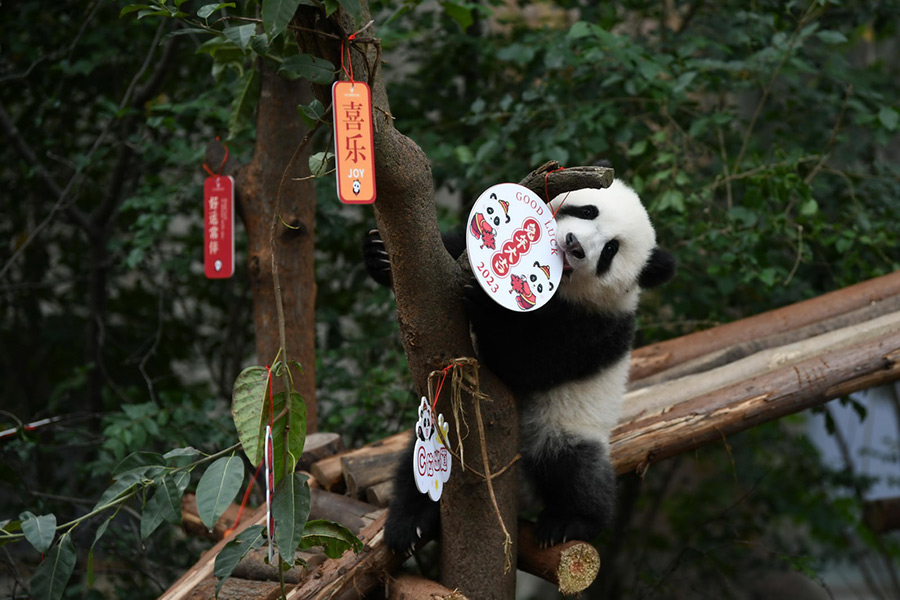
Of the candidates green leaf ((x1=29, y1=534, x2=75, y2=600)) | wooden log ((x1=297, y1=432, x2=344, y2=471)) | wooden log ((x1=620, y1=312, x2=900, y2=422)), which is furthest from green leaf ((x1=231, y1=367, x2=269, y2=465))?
wooden log ((x1=620, y1=312, x2=900, y2=422))

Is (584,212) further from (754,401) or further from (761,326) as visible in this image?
(761,326)

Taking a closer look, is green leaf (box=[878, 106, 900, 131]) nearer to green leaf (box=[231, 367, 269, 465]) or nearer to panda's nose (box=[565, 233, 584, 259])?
panda's nose (box=[565, 233, 584, 259])

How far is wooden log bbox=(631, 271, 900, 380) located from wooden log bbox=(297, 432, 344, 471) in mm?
1095

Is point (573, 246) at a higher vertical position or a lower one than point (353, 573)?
higher

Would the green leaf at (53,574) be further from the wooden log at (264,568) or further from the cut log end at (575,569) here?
the cut log end at (575,569)

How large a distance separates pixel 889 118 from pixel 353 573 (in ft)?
8.03

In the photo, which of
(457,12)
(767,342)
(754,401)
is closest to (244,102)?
(457,12)

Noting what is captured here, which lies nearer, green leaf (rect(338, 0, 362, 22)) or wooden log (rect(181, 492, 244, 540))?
green leaf (rect(338, 0, 362, 22))

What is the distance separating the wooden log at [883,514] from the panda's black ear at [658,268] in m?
2.07

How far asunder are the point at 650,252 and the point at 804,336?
1.04 meters

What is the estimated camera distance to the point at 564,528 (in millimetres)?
2080

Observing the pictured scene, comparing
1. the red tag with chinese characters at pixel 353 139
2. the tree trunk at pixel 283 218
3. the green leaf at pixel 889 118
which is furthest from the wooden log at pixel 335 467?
the green leaf at pixel 889 118

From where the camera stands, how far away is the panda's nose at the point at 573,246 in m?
1.79

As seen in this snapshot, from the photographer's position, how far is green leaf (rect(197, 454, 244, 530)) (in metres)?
1.49
